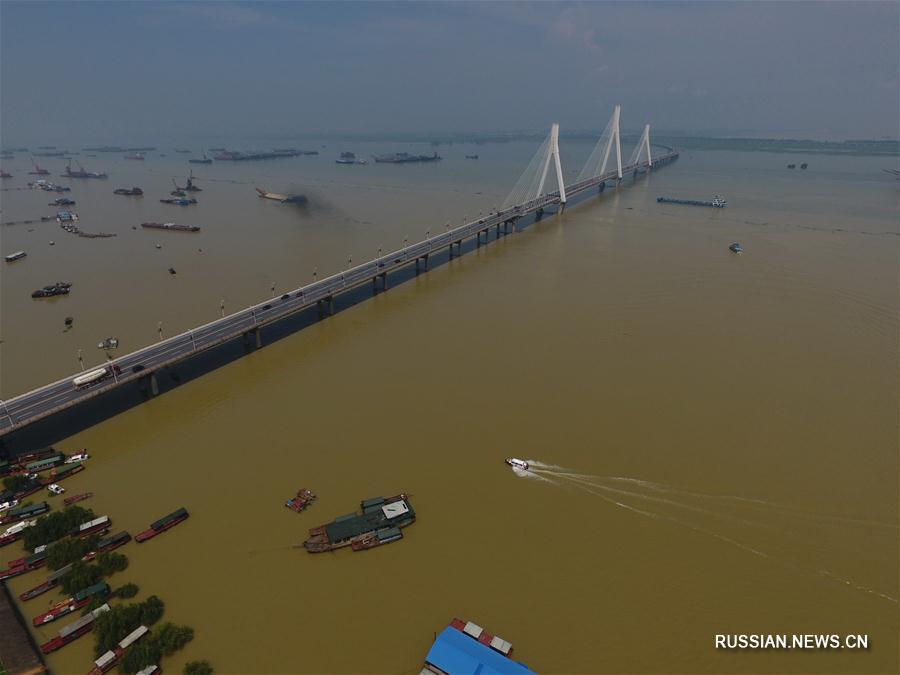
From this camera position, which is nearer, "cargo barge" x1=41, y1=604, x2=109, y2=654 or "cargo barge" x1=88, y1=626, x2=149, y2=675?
"cargo barge" x1=88, y1=626, x2=149, y2=675

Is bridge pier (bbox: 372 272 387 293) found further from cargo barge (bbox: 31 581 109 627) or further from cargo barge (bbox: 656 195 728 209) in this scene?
cargo barge (bbox: 656 195 728 209)

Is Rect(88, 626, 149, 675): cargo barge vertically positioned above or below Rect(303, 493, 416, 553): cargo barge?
below

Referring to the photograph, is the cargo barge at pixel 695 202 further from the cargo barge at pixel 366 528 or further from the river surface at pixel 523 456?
the cargo barge at pixel 366 528

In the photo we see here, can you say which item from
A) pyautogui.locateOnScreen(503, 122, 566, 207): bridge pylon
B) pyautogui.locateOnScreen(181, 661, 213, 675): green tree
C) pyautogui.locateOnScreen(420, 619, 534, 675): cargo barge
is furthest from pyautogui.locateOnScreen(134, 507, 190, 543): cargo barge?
pyautogui.locateOnScreen(503, 122, 566, 207): bridge pylon

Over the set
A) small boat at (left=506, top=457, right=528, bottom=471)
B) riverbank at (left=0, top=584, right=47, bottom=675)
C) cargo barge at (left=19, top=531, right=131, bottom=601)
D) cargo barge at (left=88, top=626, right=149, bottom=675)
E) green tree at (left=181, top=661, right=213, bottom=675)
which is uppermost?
small boat at (left=506, top=457, right=528, bottom=471)

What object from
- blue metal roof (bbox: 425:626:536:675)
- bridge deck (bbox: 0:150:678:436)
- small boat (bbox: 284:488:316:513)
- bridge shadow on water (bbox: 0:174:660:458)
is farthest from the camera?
bridge shadow on water (bbox: 0:174:660:458)

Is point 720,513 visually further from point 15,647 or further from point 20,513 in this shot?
point 20,513

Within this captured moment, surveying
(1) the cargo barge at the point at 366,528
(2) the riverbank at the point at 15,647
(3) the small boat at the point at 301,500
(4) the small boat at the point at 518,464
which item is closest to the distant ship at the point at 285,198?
(3) the small boat at the point at 301,500
